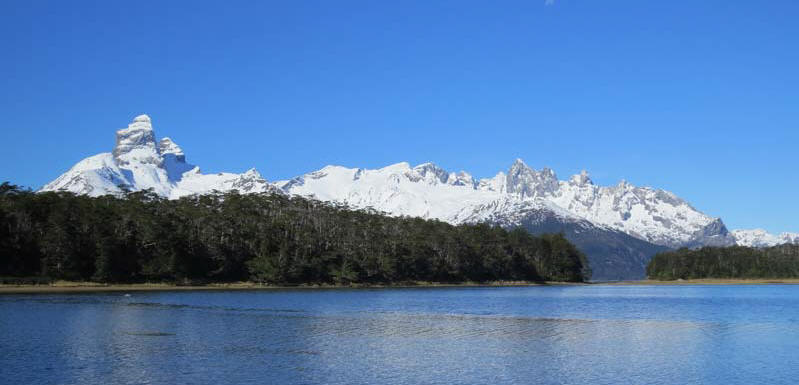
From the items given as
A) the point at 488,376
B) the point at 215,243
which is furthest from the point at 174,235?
the point at 488,376

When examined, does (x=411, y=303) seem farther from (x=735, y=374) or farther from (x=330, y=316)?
(x=735, y=374)

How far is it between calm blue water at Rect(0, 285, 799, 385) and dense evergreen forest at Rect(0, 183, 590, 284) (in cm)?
4890

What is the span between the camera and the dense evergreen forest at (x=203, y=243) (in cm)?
13312

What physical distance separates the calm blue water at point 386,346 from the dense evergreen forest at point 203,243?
160 feet

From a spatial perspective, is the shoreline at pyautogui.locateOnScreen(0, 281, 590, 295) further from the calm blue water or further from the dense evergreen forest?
the calm blue water

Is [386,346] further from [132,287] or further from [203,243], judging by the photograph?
[203,243]

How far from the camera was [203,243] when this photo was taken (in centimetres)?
15250

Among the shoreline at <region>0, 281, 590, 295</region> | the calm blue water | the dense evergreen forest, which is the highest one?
the dense evergreen forest

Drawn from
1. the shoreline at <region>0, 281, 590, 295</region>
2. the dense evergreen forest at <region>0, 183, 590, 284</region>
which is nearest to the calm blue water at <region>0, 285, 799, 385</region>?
the shoreline at <region>0, 281, 590, 295</region>

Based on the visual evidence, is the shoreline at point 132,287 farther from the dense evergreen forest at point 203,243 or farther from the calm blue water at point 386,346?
the calm blue water at point 386,346

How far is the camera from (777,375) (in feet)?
139

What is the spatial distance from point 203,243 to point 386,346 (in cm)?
10549

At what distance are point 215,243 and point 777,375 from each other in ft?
409

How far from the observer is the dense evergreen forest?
437 feet
